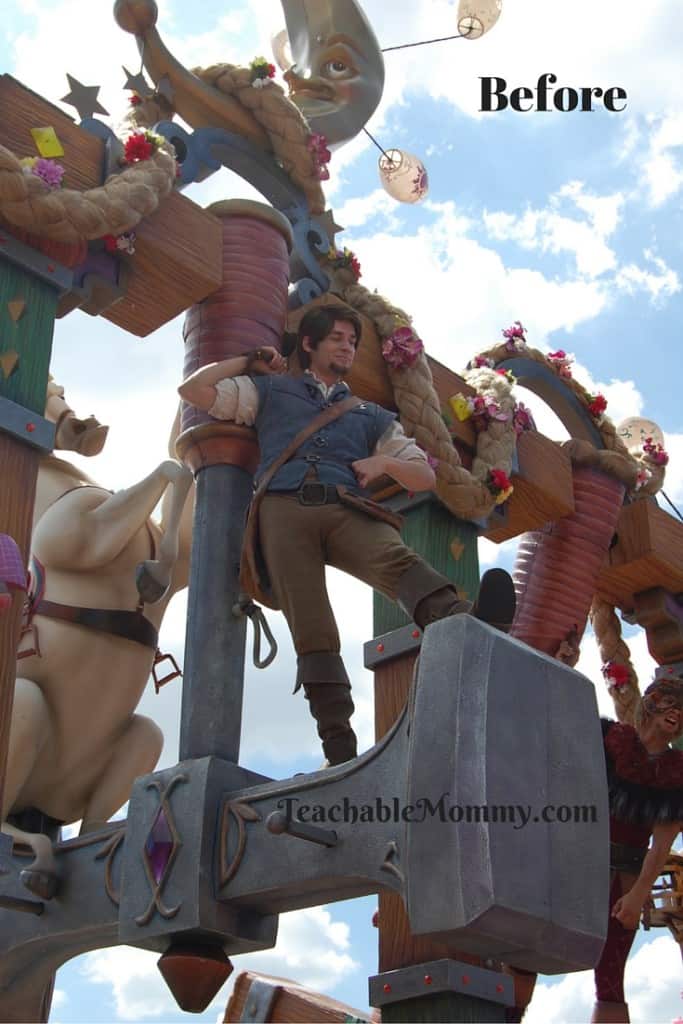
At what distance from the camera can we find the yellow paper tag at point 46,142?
453 cm

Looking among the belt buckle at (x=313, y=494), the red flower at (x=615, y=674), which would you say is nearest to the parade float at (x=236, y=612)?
Result: the belt buckle at (x=313, y=494)

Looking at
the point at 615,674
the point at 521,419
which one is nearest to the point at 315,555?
the point at 521,419

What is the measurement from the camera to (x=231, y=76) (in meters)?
5.33

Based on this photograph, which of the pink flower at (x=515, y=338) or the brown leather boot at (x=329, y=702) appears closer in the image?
the brown leather boot at (x=329, y=702)

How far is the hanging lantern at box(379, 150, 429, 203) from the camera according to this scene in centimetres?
→ 629

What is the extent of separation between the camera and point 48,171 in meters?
4.41

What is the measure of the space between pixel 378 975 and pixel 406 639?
1126 millimetres

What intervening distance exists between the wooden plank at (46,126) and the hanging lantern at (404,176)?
186 cm

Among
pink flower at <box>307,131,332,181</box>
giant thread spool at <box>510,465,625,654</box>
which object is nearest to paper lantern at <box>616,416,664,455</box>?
giant thread spool at <box>510,465,625,654</box>

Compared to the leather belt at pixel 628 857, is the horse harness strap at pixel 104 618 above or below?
above

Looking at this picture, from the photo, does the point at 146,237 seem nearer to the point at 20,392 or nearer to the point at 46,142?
the point at 46,142

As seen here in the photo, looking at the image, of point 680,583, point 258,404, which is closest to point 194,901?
point 258,404

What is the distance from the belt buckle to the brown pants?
0.02 meters

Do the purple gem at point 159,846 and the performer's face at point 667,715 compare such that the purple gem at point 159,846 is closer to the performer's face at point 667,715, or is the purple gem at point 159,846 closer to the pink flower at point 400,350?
the pink flower at point 400,350
